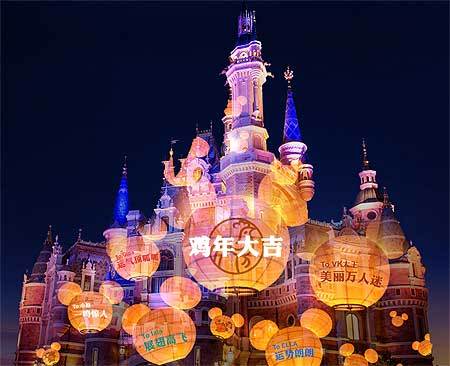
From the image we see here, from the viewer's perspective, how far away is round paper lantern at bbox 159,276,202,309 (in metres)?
30.4

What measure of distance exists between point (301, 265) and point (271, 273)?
17163mm

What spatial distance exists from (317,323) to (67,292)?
22194 mm

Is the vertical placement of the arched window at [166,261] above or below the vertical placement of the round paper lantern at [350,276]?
above

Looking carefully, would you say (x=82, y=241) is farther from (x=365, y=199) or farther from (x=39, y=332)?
(x=365, y=199)

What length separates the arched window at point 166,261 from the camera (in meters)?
37.9

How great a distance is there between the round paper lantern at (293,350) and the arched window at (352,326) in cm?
1612

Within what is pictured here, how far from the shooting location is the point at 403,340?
34.7m

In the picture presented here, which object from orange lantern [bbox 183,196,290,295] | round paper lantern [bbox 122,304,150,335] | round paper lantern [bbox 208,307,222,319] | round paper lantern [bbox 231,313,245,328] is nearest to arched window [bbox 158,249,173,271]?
round paper lantern [bbox 122,304,150,335]

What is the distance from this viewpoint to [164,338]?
17.6 metres

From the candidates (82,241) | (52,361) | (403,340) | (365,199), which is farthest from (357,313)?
(82,241)

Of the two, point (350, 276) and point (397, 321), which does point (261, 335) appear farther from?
point (350, 276)

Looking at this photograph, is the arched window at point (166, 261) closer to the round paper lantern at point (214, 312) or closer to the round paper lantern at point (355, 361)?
the round paper lantern at point (214, 312)

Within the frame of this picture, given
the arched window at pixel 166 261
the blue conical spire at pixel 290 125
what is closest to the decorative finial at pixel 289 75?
the blue conical spire at pixel 290 125

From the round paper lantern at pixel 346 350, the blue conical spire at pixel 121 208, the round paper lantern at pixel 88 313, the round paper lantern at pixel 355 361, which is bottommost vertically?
the round paper lantern at pixel 355 361
